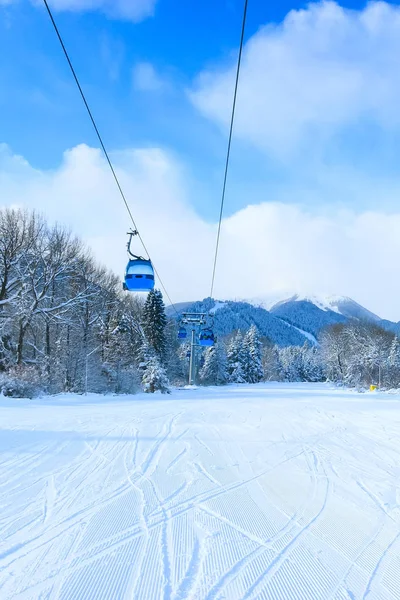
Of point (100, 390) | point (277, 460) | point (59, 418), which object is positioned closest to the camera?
point (277, 460)

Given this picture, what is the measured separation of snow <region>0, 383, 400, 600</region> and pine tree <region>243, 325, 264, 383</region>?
188 feet

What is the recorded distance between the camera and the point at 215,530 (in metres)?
3.32

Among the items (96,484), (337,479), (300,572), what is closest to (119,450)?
(96,484)

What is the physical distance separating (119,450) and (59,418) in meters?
4.40

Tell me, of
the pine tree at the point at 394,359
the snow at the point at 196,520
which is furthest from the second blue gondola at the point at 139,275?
the pine tree at the point at 394,359

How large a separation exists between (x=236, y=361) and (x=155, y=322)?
27.2 metres

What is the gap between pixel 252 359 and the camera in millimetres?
64562

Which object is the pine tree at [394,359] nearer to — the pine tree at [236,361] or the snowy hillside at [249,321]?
the pine tree at [236,361]

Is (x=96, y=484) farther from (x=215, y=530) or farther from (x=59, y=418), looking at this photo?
(x=59, y=418)

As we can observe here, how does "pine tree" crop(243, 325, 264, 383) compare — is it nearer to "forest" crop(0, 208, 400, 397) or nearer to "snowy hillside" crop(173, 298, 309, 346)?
"forest" crop(0, 208, 400, 397)

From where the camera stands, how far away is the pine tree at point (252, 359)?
6362 centimetres

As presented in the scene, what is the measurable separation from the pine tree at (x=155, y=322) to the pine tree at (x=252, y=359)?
2662 centimetres

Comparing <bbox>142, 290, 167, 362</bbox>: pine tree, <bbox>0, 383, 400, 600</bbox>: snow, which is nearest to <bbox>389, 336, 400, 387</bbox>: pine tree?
<bbox>142, 290, 167, 362</bbox>: pine tree

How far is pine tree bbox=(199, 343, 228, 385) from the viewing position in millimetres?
55625
